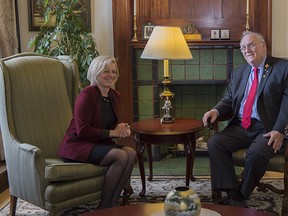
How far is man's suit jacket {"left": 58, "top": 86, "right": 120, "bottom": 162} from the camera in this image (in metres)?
2.74

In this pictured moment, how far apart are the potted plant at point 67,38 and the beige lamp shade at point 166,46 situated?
0.73m

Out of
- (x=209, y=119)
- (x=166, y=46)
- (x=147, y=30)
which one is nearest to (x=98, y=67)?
(x=166, y=46)

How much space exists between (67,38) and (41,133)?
1.21m

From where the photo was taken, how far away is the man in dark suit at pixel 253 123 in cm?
286

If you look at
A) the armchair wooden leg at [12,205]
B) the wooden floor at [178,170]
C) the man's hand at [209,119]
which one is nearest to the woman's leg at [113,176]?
the armchair wooden leg at [12,205]

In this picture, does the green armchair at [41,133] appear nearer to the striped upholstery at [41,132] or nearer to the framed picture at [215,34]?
the striped upholstery at [41,132]

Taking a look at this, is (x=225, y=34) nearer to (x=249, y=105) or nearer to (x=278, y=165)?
(x=249, y=105)

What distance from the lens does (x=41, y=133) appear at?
9.73ft

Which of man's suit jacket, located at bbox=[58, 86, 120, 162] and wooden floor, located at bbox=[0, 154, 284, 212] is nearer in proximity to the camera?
man's suit jacket, located at bbox=[58, 86, 120, 162]

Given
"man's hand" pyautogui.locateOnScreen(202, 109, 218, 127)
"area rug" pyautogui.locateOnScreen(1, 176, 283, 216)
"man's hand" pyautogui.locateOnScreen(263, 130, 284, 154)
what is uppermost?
"man's hand" pyautogui.locateOnScreen(202, 109, 218, 127)

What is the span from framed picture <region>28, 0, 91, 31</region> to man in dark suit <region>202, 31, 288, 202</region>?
1705 millimetres

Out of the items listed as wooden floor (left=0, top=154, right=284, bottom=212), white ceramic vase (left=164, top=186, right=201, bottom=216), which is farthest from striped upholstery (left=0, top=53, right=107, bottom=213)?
white ceramic vase (left=164, top=186, right=201, bottom=216)

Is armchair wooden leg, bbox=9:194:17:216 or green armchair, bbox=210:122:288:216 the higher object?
green armchair, bbox=210:122:288:216

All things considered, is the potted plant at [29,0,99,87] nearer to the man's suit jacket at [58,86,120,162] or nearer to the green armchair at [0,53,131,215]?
Result: the green armchair at [0,53,131,215]
